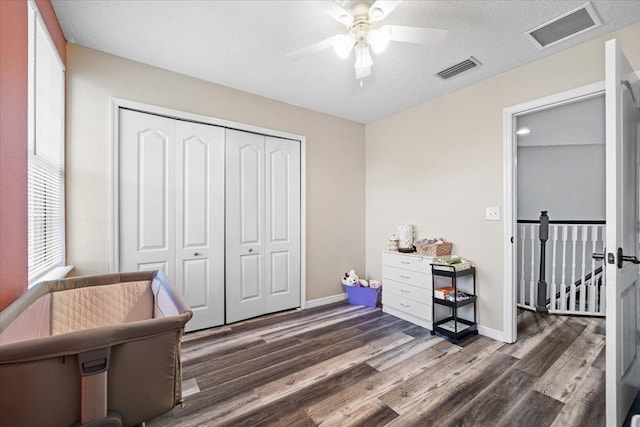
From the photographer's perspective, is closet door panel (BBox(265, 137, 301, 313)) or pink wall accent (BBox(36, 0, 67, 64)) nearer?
pink wall accent (BBox(36, 0, 67, 64))

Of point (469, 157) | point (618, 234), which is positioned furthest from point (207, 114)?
point (618, 234)

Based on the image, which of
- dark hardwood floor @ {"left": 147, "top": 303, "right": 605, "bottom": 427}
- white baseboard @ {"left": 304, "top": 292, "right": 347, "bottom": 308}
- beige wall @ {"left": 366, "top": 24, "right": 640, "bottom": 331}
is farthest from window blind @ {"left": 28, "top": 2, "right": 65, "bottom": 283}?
beige wall @ {"left": 366, "top": 24, "right": 640, "bottom": 331}

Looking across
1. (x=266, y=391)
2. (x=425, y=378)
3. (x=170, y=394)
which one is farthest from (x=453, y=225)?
(x=170, y=394)

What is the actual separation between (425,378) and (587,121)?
12.3ft

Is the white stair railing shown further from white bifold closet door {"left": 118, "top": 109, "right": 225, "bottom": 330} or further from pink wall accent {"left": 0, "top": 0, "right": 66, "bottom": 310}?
pink wall accent {"left": 0, "top": 0, "right": 66, "bottom": 310}

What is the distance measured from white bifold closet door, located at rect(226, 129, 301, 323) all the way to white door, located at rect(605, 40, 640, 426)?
2662 mm

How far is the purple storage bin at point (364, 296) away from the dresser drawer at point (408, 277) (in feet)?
0.90

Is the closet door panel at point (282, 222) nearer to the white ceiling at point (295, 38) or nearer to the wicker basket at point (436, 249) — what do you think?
the white ceiling at point (295, 38)

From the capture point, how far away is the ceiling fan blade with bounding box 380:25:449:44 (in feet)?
5.01

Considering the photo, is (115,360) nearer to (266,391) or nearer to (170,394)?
(170,394)

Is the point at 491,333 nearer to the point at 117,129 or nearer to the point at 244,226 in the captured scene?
the point at 244,226

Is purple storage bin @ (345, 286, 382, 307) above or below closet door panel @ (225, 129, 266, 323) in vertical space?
below

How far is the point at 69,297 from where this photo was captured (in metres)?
1.51

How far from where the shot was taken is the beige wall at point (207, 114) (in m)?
2.21
